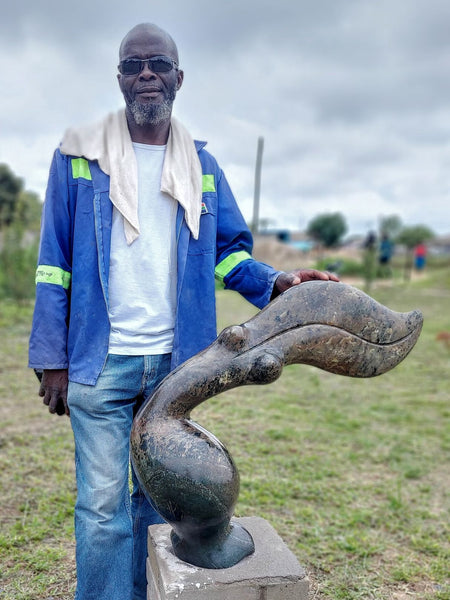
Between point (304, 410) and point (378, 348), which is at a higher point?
point (378, 348)

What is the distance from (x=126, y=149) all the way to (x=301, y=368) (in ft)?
18.3

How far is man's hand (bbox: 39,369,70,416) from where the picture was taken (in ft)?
6.98

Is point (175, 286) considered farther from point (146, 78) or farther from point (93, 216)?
point (146, 78)

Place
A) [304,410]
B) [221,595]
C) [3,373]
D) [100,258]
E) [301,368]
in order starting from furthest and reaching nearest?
[301,368]
[3,373]
[304,410]
[100,258]
[221,595]

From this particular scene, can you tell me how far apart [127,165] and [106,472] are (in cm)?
102

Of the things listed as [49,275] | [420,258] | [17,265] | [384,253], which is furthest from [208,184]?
[420,258]

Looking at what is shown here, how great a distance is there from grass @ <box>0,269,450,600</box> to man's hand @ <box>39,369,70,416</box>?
3.38 feet

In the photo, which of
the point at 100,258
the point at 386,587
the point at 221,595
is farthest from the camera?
the point at 386,587

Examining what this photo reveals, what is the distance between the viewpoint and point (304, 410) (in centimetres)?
558

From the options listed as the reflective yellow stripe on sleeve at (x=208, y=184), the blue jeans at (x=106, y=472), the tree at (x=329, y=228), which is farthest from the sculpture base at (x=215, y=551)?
the tree at (x=329, y=228)

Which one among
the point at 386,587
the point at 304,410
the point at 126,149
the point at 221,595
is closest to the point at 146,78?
the point at 126,149

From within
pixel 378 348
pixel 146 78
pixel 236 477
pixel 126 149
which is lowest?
pixel 236 477

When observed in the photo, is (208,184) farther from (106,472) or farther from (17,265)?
(17,265)

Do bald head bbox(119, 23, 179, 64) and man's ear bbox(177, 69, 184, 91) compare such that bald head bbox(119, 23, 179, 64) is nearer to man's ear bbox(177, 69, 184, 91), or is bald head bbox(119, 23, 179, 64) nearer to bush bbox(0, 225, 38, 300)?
man's ear bbox(177, 69, 184, 91)
